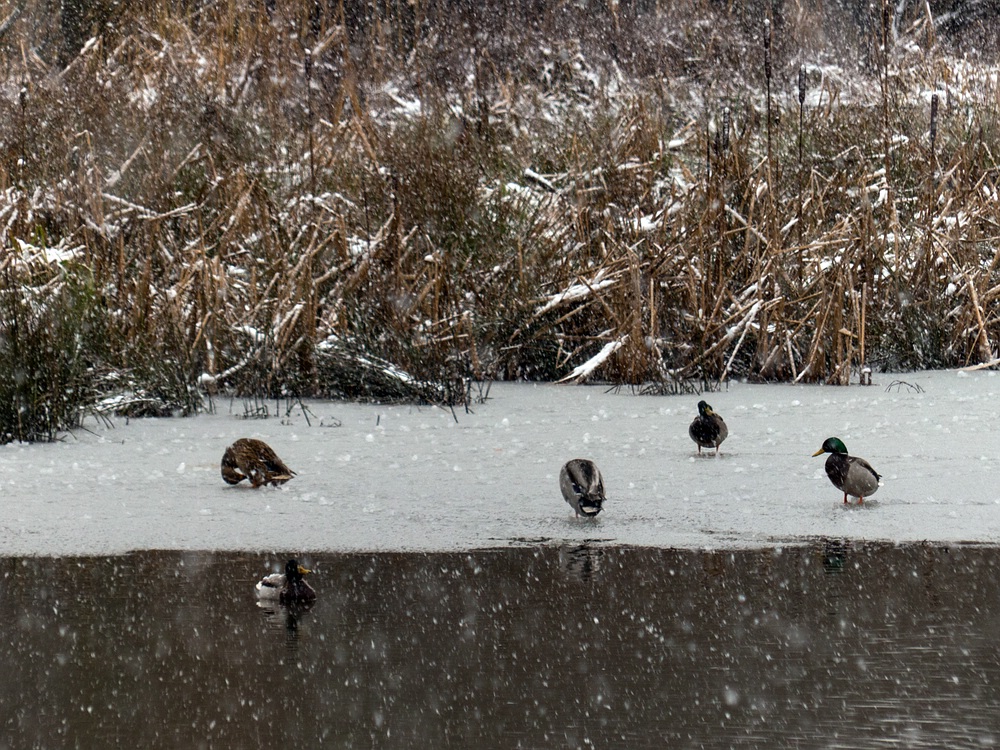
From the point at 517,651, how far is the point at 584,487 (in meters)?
1.49

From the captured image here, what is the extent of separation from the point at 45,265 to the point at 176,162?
6.44 ft

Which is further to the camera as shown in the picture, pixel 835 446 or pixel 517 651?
pixel 835 446

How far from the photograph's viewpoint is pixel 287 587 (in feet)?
13.2

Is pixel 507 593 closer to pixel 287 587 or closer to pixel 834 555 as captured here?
pixel 287 587

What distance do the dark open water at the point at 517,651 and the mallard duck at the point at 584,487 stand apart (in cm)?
31

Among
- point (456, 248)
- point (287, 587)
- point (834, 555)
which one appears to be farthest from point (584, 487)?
point (456, 248)

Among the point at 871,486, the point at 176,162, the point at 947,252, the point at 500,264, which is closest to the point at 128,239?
the point at 176,162

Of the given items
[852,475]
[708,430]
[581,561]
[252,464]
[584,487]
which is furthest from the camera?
[708,430]

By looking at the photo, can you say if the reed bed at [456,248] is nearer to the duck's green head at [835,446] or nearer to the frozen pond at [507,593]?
the frozen pond at [507,593]

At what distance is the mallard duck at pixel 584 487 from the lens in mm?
4977

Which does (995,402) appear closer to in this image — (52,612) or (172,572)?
(172,572)

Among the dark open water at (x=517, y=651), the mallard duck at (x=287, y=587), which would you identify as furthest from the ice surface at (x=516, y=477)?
the mallard duck at (x=287, y=587)

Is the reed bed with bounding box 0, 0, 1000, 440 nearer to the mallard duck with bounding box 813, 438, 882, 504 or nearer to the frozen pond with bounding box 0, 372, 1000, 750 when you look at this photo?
the frozen pond with bounding box 0, 372, 1000, 750

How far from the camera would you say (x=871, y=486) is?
5234 mm
